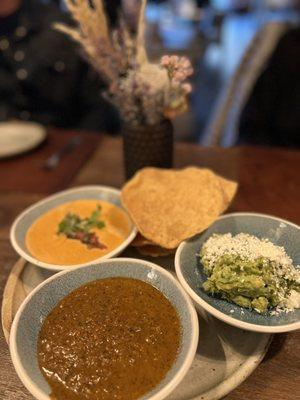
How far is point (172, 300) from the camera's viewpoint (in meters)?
1.04

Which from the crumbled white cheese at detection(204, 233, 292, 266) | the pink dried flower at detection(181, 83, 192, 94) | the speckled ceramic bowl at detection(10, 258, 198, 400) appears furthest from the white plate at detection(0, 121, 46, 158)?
the crumbled white cheese at detection(204, 233, 292, 266)

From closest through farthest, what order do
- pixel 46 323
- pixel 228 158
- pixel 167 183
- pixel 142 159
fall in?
pixel 46 323 → pixel 167 183 → pixel 142 159 → pixel 228 158

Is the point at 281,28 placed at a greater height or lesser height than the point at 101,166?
greater

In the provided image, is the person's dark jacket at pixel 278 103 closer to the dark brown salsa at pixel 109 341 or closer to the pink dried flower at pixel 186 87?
the pink dried flower at pixel 186 87

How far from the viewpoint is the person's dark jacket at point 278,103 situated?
100 inches

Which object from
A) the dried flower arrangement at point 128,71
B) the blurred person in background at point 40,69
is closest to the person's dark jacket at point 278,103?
the blurred person in background at point 40,69

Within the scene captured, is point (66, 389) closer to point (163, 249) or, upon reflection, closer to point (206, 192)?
point (163, 249)

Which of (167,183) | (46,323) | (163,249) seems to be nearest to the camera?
(46,323)

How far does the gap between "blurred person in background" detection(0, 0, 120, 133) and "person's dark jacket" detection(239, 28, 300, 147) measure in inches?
48.3

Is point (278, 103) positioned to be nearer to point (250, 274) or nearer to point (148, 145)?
point (148, 145)

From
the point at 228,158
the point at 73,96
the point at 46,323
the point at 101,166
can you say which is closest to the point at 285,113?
the point at 228,158

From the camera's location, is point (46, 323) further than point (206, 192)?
No

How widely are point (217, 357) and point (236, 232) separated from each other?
1.39ft

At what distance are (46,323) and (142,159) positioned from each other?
0.78m
